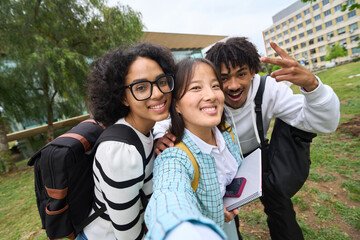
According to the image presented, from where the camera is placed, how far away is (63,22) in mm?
6703

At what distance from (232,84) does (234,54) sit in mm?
235

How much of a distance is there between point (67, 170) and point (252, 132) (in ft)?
4.58

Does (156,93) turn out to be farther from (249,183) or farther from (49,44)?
(49,44)

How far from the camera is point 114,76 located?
1212 millimetres

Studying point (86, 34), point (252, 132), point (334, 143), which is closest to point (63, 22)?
point (86, 34)

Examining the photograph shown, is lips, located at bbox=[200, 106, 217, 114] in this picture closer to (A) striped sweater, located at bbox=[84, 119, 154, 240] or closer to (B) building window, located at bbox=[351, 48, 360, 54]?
(A) striped sweater, located at bbox=[84, 119, 154, 240]

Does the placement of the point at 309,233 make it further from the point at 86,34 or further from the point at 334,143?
the point at 86,34

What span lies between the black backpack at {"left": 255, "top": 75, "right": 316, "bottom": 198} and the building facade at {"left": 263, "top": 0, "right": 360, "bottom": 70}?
38.7 meters

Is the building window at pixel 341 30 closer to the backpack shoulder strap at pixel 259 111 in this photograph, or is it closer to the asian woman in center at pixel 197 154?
the backpack shoulder strap at pixel 259 111

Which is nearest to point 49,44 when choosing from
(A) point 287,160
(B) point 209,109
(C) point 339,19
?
(B) point 209,109

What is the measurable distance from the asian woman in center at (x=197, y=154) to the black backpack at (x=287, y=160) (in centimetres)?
27

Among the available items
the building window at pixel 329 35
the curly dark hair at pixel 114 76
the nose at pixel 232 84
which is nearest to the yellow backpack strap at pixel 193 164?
the curly dark hair at pixel 114 76

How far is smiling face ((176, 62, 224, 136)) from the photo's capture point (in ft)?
3.64

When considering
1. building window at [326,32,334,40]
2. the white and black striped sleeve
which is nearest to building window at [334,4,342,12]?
building window at [326,32,334,40]
